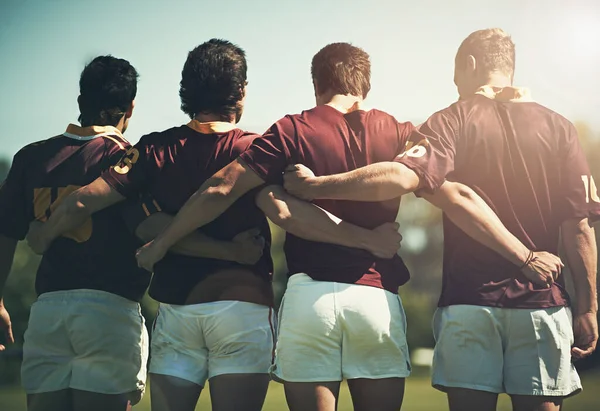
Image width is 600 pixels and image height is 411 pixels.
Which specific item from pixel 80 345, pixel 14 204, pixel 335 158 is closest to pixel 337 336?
pixel 335 158

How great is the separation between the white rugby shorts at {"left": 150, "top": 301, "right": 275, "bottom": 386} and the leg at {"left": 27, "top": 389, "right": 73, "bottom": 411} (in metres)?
0.58

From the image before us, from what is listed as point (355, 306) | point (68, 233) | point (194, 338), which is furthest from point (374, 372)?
point (68, 233)

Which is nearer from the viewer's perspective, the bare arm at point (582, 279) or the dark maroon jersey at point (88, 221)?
the bare arm at point (582, 279)

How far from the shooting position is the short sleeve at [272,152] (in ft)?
10.3

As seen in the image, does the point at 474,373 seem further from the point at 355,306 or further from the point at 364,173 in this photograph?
the point at 364,173

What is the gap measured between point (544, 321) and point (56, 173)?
2184 millimetres

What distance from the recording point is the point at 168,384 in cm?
317

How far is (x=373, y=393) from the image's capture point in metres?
3.04

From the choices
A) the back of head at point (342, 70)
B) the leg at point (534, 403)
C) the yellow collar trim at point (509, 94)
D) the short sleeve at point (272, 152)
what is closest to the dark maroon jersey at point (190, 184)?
the short sleeve at point (272, 152)

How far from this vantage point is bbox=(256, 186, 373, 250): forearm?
3068 millimetres

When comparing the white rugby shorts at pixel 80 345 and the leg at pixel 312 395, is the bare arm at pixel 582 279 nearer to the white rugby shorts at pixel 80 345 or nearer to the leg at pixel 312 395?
the leg at pixel 312 395

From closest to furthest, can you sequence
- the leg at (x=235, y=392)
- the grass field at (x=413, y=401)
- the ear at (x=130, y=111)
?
the leg at (x=235, y=392) < the ear at (x=130, y=111) < the grass field at (x=413, y=401)

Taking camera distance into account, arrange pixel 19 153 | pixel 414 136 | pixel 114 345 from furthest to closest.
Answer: pixel 19 153 → pixel 114 345 → pixel 414 136

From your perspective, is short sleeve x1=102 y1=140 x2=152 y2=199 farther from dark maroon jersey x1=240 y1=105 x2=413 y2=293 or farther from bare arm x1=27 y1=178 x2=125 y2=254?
dark maroon jersey x1=240 y1=105 x2=413 y2=293
